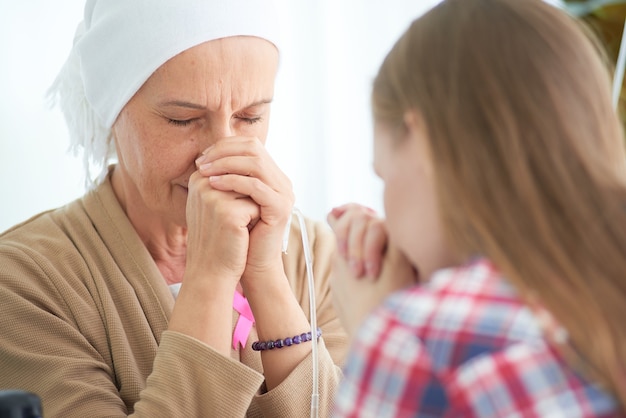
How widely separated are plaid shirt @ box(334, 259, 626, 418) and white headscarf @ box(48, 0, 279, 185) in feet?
2.99

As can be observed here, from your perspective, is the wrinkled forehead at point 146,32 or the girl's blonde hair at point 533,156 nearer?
the girl's blonde hair at point 533,156

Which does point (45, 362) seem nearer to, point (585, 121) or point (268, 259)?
point (268, 259)

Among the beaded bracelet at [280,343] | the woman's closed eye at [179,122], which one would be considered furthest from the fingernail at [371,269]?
the woman's closed eye at [179,122]

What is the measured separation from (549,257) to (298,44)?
194cm

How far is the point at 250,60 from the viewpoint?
164 centimetres

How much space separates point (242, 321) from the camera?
1750mm

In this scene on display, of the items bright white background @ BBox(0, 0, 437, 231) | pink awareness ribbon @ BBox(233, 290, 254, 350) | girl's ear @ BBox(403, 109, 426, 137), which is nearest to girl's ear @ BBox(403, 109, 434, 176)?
girl's ear @ BBox(403, 109, 426, 137)

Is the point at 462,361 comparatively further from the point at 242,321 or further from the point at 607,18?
the point at 607,18

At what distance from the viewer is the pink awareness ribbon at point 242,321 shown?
5.67 feet

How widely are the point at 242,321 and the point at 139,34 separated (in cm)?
63

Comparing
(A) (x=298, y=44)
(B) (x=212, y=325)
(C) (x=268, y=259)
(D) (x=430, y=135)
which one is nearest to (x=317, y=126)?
(A) (x=298, y=44)

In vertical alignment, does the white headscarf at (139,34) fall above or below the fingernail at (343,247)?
above

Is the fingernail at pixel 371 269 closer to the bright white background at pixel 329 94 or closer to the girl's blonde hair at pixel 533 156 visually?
the girl's blonde hair at pixel 533 156

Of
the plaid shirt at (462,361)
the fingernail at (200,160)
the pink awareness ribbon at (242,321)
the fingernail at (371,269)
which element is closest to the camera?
the plaid shirt at (462,361)
